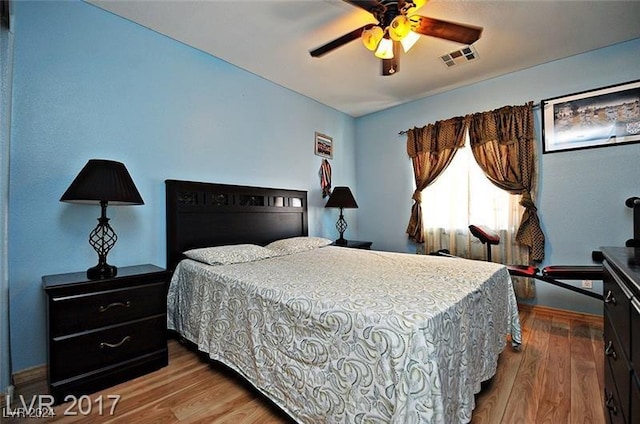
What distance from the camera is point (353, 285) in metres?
1.50

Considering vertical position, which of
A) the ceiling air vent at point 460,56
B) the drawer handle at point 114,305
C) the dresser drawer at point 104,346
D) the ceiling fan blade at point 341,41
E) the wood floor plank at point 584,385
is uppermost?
the ceiling air vent at point 460,56

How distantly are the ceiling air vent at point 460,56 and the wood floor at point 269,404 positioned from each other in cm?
264

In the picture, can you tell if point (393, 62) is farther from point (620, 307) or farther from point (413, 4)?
point (620, 307)

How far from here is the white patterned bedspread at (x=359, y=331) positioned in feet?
3.25

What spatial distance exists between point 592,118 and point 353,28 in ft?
8.06

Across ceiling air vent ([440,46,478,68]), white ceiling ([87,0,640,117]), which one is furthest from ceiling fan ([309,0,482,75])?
ceiling air vent ([440,46,478,68])

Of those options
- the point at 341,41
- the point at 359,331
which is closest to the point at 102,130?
the point at 341,41

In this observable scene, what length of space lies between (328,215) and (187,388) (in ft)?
8.93

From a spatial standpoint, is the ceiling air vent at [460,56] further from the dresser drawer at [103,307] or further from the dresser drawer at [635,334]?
the dresser drawer at [103,307]

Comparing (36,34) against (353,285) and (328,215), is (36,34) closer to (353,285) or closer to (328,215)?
(353,285)

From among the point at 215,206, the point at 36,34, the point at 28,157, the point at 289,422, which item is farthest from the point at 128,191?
the point at 289,422

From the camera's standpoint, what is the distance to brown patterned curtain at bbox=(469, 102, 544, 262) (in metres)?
2.89

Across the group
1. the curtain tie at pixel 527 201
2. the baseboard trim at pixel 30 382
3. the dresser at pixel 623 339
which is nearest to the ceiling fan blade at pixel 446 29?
the dresser at pixel 623 339

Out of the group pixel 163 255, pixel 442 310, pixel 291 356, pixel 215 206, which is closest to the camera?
pixel 442 310
